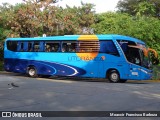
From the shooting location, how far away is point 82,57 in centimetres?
2597

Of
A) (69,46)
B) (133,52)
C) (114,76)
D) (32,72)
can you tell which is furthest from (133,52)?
(32,72)

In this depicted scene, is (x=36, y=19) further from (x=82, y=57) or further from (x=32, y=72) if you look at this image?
(x=82, y=57)

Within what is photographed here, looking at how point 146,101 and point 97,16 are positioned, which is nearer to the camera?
point 146,101

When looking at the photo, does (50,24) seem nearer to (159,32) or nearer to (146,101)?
(159,32)

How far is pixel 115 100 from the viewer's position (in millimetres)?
13227

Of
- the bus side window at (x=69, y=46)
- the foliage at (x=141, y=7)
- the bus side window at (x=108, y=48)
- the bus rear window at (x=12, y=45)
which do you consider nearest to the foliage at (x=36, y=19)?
the bus rear window at (x=12, y=45)

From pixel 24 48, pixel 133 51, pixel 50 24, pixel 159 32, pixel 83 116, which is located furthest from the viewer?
pixel 50 24

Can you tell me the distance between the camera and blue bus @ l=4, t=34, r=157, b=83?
79.9ft

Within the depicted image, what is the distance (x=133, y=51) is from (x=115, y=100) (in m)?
11.6

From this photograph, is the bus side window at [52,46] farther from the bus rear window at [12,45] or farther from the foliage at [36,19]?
the foliage at [36,19]

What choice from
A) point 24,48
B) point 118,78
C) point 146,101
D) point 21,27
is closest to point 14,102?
point 146,101

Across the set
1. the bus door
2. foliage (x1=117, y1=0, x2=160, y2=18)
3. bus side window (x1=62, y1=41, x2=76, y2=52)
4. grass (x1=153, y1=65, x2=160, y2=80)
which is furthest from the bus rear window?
foliage (x1=117, y1=0, x2=160, y2=18)

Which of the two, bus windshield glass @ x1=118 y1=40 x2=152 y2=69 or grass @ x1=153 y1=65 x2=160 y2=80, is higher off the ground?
bus windshield glass @ x1=118 y1=40 x2=152 y2=69

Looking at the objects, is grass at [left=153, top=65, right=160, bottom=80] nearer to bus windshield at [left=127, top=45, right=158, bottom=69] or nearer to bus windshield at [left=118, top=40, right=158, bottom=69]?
bus windshield at [left=127, top=45, right=158, bottom=69]
